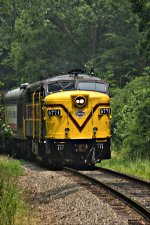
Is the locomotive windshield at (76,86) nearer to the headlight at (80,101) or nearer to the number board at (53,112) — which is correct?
the headlight at (80,101)

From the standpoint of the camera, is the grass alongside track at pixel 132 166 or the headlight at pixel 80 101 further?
the headlight at pixel 80 101

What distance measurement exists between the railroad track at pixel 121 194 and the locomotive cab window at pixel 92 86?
2910 mm

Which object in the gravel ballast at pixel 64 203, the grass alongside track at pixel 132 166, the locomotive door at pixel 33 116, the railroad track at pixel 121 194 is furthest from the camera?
the locomotive door at pixel 33 116

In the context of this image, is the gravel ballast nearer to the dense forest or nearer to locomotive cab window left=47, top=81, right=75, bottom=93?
locomotive cab window left=47, top=81, right=75, bottom=93

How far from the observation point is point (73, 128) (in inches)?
755

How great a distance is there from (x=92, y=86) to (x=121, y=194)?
25.7 ft

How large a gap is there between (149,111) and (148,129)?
31.8 inches

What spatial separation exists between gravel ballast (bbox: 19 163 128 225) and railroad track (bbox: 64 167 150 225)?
0.21 metres

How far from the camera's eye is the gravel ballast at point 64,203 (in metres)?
10.2

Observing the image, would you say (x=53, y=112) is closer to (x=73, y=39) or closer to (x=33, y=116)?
(x=33, y=116)

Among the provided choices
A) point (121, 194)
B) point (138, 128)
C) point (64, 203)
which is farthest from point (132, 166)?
point (64, 203)

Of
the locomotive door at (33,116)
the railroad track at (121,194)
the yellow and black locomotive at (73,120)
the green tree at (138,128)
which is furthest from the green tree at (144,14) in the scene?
the railroad track at (121,194)

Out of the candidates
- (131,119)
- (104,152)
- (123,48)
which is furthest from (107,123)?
(123,48)

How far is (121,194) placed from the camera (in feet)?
41.8
